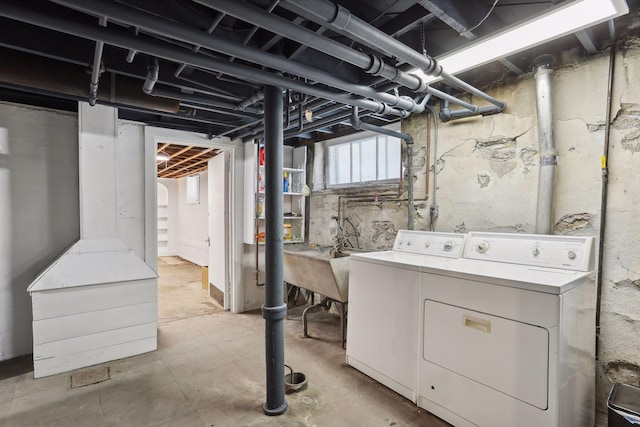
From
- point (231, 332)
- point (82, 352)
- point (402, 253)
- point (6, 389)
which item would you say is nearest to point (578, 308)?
point (402, 253)

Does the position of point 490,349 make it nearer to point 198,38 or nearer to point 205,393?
point 205,393

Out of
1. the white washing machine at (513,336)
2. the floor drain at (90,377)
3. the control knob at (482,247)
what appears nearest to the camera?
the white washing machine at (513,336)

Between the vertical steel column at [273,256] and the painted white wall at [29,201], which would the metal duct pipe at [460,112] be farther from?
the painted white wall at [29,201]

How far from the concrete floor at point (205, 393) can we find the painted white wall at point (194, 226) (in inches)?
165

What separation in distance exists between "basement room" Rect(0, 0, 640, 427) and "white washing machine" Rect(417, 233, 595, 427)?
0.04 feet

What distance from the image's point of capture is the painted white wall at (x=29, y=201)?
2697mm

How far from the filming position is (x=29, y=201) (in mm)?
2789

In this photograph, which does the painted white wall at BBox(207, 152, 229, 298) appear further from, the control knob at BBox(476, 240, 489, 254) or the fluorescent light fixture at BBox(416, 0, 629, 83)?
the fluorescent light fixture at BBox(416, 0, 629, 83)

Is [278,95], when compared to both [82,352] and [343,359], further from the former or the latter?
[82,352]

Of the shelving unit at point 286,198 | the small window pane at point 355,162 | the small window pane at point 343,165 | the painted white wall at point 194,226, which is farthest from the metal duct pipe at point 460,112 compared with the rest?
the painted white wall at point 194,226

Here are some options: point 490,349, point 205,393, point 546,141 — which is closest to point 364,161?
point 546,141

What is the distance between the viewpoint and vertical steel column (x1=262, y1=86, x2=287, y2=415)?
201 centimetres

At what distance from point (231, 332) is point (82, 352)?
1.28 m

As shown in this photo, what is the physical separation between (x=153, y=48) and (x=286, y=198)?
2953mm
